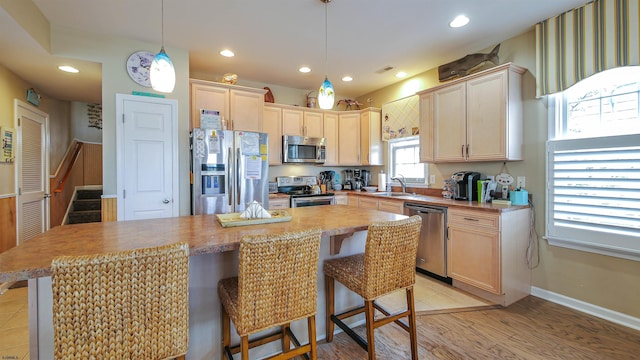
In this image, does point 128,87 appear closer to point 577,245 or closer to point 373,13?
point 373,13

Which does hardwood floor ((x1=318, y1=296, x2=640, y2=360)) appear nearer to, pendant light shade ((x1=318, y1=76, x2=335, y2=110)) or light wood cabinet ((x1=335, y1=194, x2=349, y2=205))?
pendant light shade ((x1=318, y1=76, x2=335, y2=110))

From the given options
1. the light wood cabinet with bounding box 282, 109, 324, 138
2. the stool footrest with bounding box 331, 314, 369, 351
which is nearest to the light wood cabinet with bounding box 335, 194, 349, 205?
the light wood cabinet with bounding box 282, 109, 324, 138

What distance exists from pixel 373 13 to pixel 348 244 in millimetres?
2084

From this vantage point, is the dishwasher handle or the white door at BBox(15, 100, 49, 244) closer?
the dishwasher handle

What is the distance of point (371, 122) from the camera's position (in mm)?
4582

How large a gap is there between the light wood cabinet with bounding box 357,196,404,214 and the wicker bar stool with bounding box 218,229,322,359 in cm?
230

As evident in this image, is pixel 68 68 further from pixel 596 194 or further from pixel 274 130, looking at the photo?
pixel 596 194

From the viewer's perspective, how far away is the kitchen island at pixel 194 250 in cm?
116

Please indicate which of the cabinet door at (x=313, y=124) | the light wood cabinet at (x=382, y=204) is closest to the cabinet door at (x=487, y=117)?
the light wood cabinet at (x=382, y=204)

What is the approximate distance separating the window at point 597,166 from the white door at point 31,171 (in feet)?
19.4

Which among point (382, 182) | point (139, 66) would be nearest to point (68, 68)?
point (139, 66)

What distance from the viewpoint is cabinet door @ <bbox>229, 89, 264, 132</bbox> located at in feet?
12.2

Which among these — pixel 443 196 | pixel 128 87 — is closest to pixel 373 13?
pixel 443 196

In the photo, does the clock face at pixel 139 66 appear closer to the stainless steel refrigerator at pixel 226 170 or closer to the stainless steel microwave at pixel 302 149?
the stainless steel refrigerator at pixel 226 170
